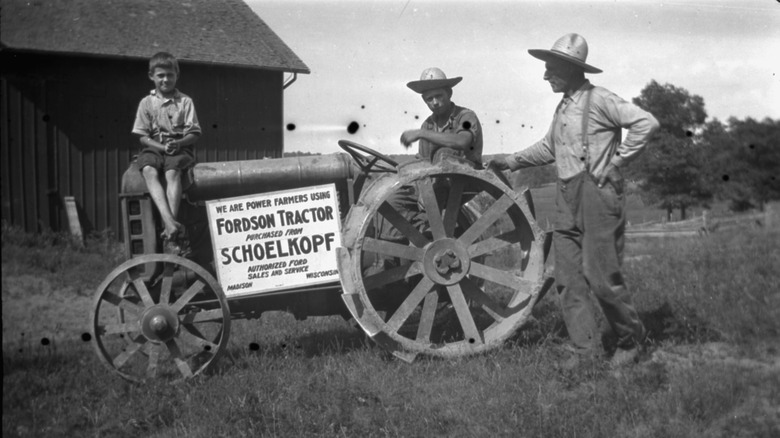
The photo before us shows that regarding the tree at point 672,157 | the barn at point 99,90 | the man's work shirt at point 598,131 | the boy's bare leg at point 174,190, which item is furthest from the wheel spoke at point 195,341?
the tree at point 672,157

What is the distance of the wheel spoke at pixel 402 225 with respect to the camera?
5.34 metres

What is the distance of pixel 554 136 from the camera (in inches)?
204

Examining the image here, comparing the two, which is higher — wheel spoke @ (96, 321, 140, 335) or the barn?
the barn

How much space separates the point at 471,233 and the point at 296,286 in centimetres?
140

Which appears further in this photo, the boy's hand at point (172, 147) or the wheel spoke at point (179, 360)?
the boy's hand at point (172, 147)

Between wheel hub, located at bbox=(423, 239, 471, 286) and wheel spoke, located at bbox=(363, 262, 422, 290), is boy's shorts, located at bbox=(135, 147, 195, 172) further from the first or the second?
wheel hub, located at bbox=(423, 239, 471, 286)

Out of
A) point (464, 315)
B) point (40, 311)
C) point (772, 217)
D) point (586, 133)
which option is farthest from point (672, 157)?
point (464, 315)

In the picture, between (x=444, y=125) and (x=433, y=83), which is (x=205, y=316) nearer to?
(x=444, y=125)

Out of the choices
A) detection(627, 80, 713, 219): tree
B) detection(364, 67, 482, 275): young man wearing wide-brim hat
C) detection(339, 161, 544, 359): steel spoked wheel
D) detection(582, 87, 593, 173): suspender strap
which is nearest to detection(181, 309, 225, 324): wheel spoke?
detection(339, 161, 544, 359): steel spoked wheel

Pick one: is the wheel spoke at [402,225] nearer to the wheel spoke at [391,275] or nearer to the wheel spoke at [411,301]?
the wheel spoke at [391,275]

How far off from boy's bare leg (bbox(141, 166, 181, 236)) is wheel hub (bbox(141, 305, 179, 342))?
56 cm

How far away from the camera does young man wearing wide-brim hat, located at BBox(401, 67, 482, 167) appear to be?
548cm

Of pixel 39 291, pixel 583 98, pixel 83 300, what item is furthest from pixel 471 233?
pixel 39 291

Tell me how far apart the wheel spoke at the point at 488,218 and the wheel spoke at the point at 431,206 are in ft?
0.62
